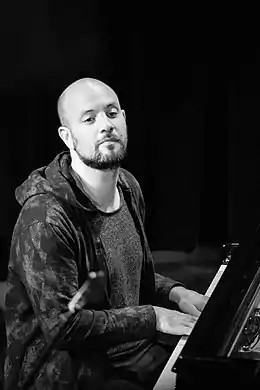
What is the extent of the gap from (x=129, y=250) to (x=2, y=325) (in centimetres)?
66

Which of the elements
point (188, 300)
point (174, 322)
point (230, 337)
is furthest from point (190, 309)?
point (230, 337)

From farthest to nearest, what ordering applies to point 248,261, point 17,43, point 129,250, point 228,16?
point 228,16 → point 17,43 → point 129,250 → point 248,261

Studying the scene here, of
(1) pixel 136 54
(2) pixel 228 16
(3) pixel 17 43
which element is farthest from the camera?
(2) pixel 228 16

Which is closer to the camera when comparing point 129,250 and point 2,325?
point 129,250

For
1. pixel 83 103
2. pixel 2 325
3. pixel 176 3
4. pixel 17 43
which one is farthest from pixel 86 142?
pixel 176 3

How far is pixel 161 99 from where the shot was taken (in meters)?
3.01

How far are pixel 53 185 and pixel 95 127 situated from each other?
0.69ft

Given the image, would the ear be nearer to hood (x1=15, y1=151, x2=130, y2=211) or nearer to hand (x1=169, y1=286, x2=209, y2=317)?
hood (x1=15, y1=151, x2=130, y2=211)

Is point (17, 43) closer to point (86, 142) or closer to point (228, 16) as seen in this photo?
point (86, 142)

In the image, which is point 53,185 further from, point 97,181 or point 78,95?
point 78,95

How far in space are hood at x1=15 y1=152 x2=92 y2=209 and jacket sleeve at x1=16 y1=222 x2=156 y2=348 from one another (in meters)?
0.12

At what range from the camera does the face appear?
200 cm

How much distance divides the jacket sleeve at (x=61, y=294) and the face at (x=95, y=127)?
0.27 m

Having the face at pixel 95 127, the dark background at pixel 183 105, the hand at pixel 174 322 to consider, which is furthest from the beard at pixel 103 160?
the dark background at pixel 183 105
